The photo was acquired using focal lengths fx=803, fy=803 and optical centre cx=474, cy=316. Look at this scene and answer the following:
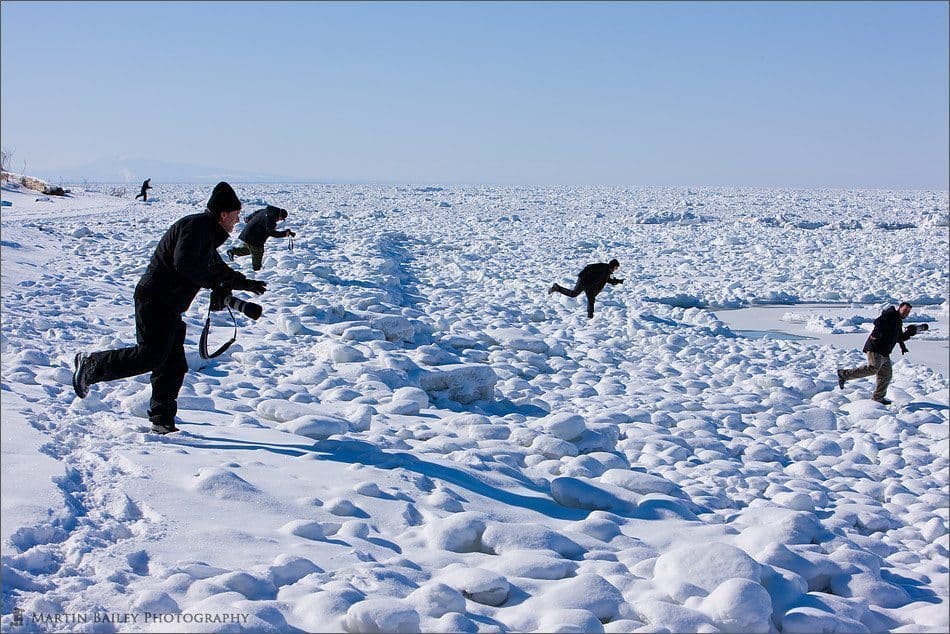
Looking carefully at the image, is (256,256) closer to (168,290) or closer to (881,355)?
(168,290)

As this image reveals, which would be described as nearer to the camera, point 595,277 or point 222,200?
point 222,200

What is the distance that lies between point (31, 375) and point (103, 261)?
637cm

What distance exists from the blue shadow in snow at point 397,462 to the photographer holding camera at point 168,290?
0.37 m

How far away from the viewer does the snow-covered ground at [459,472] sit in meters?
2.80

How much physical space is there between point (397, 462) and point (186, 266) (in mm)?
1504

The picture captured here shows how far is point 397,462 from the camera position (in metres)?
4.38

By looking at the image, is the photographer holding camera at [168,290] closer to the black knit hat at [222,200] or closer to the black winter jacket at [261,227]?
the black knit hat at [222,200]

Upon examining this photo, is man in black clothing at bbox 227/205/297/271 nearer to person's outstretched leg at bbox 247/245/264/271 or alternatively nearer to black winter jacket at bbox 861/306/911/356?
person's outstretched leg at bbox 247/245/264/271

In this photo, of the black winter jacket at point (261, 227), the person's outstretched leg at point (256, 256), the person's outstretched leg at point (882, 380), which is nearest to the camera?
the person's outstretched leg at point (882, 380)

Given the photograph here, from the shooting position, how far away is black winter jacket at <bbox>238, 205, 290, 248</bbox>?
33.7 ft

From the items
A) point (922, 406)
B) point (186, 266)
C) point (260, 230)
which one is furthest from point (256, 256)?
point (922, 406)

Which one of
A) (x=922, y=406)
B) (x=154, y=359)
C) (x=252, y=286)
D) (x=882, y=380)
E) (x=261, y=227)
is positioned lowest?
(x=922, y=406)

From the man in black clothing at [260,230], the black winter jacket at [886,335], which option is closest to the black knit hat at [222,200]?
the man in black clothing at [260,230]

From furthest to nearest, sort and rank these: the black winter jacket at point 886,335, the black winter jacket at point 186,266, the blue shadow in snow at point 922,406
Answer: the black winter jacket at point 886,335 < the blue shadow in snow at point 922,406 < the black winter jacket at point 186,266
